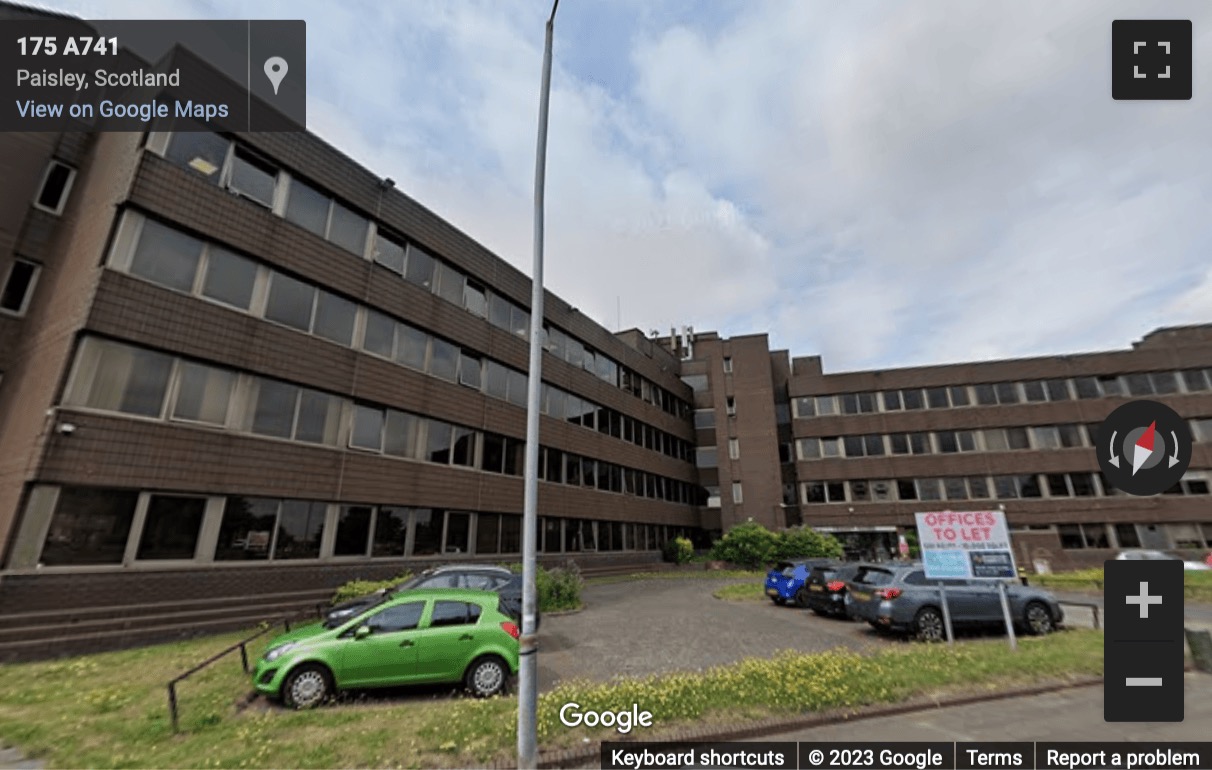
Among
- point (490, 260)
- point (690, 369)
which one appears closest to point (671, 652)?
point (490, 260)

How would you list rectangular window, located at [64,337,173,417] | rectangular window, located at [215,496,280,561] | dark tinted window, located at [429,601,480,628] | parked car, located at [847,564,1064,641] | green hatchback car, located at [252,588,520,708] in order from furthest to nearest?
rectangular window, located at [215,496,280,561] < parked car, located at [847,564,1064,641] < rectangular window, located at [64,337,173,417] < dark tinted window, located at [429,601,480,628] < green hatchback car, located at [252,588,520,708]

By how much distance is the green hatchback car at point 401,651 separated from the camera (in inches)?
297

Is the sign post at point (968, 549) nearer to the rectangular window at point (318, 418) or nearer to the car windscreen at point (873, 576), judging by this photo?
the car windscreen at point (873, 576)

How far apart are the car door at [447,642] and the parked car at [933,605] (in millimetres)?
9477

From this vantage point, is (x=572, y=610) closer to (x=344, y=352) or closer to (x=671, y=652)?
(x=671, y=652)

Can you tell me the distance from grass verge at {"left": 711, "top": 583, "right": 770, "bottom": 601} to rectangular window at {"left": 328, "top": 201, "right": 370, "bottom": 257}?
18648 mm

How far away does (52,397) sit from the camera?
1161 cm

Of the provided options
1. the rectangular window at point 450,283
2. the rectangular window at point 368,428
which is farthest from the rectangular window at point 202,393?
the rectangular window at point 450,283

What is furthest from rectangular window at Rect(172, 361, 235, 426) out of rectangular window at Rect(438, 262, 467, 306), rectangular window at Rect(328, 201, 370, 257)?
rectangular window at Rect(438, 262, 467, 306)

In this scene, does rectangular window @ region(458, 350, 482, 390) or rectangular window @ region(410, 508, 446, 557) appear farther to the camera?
rectangular window @ region(458, 350, 482, 390)

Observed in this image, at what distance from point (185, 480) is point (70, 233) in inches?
335

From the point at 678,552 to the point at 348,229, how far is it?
91.8ft

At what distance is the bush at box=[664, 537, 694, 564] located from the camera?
1415 inches

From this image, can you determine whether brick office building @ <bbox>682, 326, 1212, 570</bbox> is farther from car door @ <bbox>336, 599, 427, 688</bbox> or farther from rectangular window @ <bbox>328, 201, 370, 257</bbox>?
car door @ <bbox>336, 599, 427, 688</bbox>
